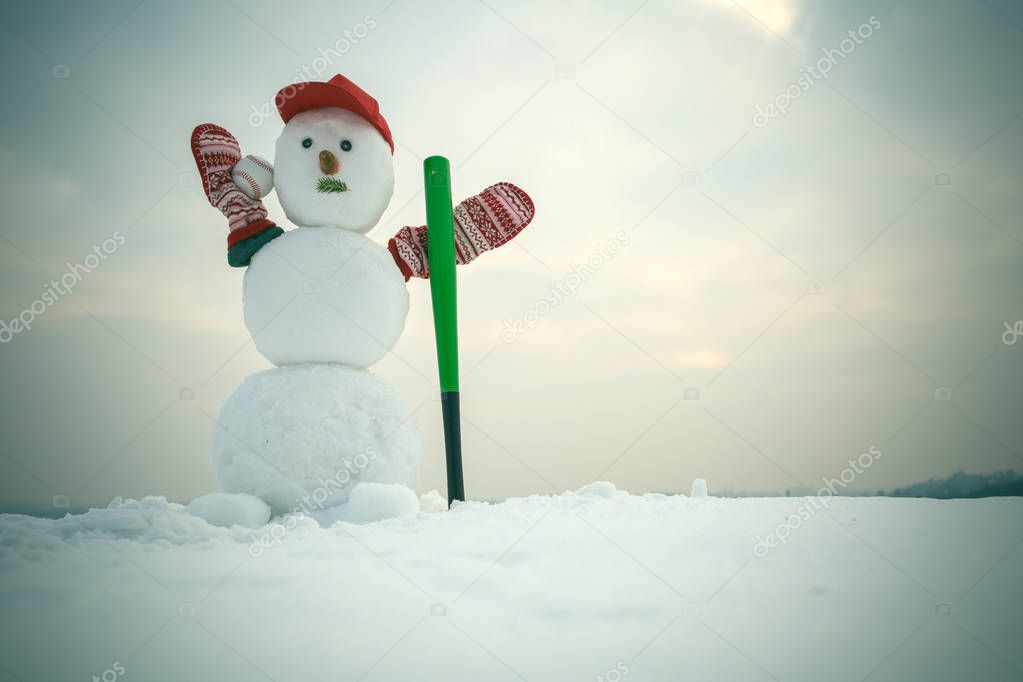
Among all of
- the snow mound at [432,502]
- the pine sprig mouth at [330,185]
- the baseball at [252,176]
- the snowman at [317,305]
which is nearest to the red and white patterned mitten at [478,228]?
the snowman at [317,305]

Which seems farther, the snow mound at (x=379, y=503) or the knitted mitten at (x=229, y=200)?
the knitted mitten at (x=229, y=200)

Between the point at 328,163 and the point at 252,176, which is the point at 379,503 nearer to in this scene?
the point at 328,163

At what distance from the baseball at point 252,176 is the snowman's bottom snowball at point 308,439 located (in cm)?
105

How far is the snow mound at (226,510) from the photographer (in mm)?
2840

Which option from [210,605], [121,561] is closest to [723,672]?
[210,605]

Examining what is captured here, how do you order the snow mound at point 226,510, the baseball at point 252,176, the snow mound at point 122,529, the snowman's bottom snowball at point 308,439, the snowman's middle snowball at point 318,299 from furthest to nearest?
the baseball at point 252,176 < the snowman's middle snowball at point 318,299 < the snowman's bottom snowball at point 308,439 < the snow mound at point 226,510 < the snow mound at point 122,529

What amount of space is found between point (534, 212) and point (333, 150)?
1206 millimetres

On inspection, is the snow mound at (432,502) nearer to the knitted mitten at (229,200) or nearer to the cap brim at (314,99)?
the knitted mitten at (229,200)

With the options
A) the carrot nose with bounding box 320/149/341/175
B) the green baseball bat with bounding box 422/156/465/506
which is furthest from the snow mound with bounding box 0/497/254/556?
the carrot nose with bounding box 320/149/341/175

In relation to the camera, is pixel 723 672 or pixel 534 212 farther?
pixel 534 212

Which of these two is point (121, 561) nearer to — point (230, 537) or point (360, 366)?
point (230, 537)

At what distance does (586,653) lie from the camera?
1.35 m

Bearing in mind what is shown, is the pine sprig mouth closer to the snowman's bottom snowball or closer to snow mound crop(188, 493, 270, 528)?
the snowman's bottom snowball

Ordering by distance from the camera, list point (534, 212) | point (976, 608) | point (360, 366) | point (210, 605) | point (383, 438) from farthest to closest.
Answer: point (534, 212) < point (360, 366) < point (383, 438) < point (976, 608) < point (210, 605)
